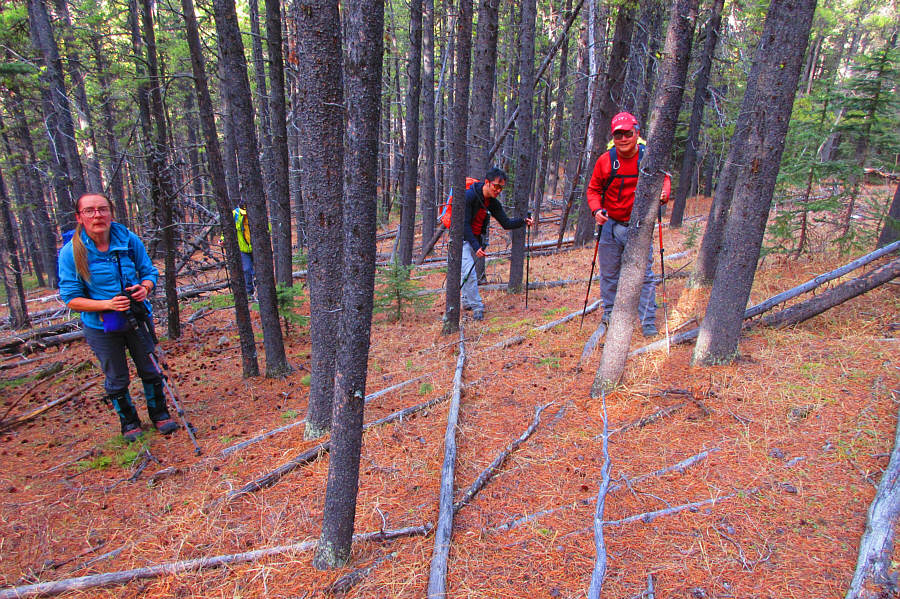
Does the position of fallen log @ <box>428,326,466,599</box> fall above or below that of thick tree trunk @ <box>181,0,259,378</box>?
below

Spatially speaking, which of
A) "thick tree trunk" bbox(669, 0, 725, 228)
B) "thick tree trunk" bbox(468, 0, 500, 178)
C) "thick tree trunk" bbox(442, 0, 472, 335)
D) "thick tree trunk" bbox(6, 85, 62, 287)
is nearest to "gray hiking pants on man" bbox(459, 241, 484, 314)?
"thick tree trunk" bbox(442, 0, 472, 335)

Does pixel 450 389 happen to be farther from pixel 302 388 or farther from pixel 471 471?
pixel 302 388

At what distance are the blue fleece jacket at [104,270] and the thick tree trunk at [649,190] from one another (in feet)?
16.3

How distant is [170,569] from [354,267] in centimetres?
240

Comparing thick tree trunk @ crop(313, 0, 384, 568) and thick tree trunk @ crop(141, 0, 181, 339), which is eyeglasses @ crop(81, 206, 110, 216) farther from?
thick tree trunk @ crop(313, 0, 384, 568)

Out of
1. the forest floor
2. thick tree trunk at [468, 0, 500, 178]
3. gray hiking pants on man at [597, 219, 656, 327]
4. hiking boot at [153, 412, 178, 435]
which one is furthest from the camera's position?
thick tree trunk at [468, 0, 500, 178]

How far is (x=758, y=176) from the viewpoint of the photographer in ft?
13.9

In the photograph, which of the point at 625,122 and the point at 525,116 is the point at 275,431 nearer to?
the point at 625,122

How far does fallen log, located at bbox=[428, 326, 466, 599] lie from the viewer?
8.35 ft

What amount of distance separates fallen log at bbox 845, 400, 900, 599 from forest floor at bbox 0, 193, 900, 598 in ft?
0.27

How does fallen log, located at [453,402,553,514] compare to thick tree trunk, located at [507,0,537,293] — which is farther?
thick tree trunk, located at [507,0,537,293]

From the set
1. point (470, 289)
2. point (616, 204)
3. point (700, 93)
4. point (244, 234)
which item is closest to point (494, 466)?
point (616, 204)

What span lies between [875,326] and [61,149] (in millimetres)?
18186

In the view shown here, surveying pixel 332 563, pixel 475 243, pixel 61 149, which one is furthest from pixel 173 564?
pixel 61 149
